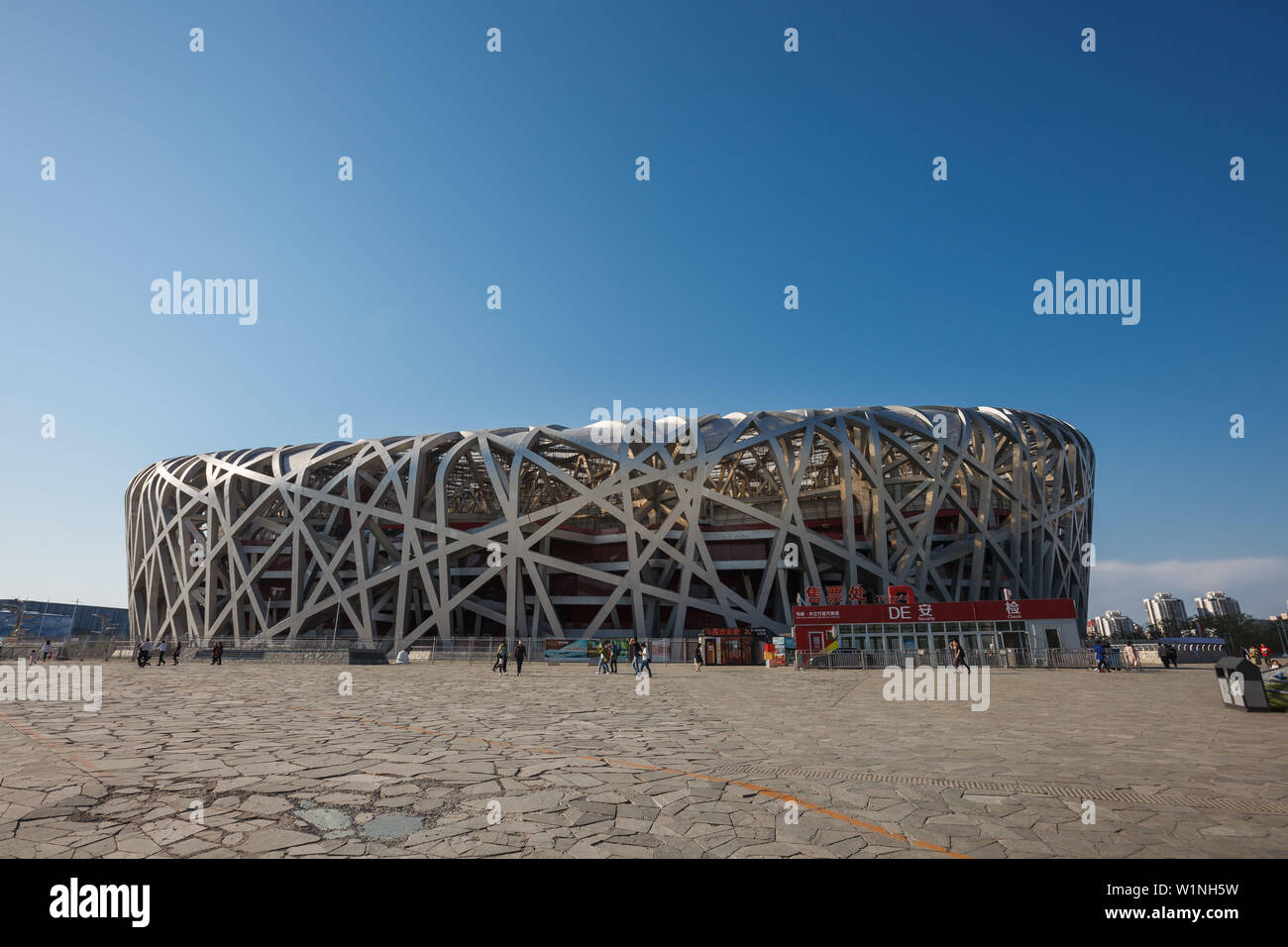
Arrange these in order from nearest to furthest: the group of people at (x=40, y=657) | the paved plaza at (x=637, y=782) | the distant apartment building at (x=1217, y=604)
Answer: the paved plaza at (x=637, y=782) → the group of people at (x=40, y=657) → the distant apartment building at (x=1217, y=604)

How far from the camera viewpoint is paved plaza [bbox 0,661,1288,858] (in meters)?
4.54

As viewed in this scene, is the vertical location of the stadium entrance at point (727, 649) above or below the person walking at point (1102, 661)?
below

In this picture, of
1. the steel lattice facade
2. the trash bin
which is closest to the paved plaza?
the trash bin

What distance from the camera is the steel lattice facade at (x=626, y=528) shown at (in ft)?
144

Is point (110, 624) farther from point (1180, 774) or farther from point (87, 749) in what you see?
point (1180, 774)

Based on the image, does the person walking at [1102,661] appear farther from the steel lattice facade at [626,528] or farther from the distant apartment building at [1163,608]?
the distant apartment building at [1163,608]

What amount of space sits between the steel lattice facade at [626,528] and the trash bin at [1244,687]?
2931 centimetres

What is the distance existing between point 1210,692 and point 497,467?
39.0 meters

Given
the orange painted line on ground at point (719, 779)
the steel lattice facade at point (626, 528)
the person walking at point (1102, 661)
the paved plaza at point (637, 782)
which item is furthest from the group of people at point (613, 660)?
the person walking at point (1102, 661)

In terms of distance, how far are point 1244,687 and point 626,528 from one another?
3435cm

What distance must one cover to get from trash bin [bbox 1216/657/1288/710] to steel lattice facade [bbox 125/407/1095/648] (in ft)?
96.2

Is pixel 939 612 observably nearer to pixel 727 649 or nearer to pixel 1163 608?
pixel 727 649

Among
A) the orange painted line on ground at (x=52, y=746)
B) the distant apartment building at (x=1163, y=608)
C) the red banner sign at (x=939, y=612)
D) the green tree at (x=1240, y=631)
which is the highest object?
the orange painted line on ground at (x=52, y=746)
